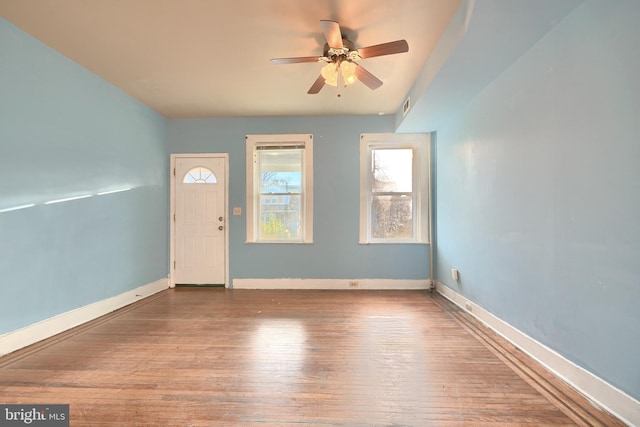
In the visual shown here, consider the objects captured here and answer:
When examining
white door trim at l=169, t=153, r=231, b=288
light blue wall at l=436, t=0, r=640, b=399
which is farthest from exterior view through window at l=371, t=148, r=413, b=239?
white door trim at l=169, t=153, r=231, b=288

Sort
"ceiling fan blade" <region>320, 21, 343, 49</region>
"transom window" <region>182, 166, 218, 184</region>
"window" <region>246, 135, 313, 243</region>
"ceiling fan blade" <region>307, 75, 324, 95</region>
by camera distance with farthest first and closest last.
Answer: "transom window" <region>182, 166, 218, 184</region> < "window" <region>246, 135, 313, 243</region> < "ceiling fan blade" <region>307, 75, 324, 95</region> < "ceiling fan blade" <region>320, 21, 343, 49</region>

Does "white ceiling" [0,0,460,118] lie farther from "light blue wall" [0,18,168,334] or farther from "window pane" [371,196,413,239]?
"window pane" [371,196,413,239]

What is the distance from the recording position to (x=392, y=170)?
4.19 m

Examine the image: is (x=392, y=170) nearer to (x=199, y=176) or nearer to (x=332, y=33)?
(x=332, y=33)

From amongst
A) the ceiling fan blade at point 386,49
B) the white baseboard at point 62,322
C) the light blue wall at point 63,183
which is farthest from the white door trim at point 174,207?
the ceiling fan blade at point 386,49

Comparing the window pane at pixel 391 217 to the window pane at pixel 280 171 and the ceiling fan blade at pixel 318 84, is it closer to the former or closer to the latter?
the window pane at pixel 280 171

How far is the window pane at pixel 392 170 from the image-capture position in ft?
13.7

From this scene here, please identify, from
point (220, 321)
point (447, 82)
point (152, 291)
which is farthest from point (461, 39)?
point (152, 291)

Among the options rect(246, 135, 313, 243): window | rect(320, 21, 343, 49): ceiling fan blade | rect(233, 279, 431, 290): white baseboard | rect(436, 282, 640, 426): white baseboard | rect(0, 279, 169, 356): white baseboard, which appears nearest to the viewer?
rect(436, 282, 640, 426): white baseboard

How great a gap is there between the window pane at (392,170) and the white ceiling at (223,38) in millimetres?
946

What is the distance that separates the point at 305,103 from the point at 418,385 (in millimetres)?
3331

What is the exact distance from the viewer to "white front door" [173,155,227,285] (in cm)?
422

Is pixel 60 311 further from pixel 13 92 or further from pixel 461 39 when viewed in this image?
pixel 461 39

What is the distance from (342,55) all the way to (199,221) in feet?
10.6
